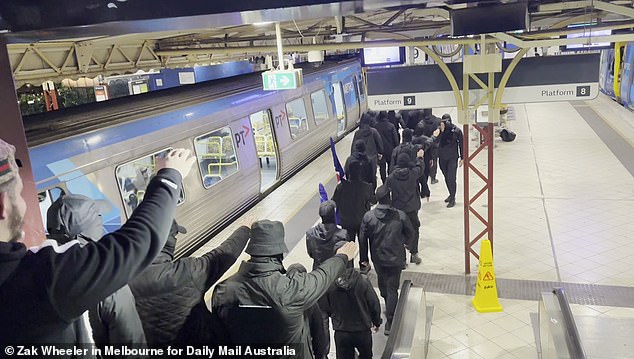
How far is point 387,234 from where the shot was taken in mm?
5492

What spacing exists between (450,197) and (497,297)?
3577 mm

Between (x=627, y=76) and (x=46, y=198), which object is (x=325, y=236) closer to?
(x=46, y=198)

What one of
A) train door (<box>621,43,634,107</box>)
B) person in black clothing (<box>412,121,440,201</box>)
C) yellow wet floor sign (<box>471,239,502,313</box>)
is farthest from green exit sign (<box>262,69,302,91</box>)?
train door (<box>621,43,634,107</box>)

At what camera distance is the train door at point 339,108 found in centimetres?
1566

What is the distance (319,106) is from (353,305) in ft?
32.6

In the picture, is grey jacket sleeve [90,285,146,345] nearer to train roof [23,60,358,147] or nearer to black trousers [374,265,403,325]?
train roof [23,60,358,147]

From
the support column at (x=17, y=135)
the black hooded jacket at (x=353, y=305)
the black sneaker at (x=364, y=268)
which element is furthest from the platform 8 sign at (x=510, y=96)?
the support column at (x=17, y=135)

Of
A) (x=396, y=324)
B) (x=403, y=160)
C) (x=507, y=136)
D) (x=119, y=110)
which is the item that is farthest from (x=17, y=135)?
(x=507, y=136)

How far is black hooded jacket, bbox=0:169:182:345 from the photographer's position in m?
1.68

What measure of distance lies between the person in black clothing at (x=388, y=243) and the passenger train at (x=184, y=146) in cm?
273

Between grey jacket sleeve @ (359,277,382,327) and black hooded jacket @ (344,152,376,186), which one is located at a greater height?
black hooded jacket @ (344,152,376,186)

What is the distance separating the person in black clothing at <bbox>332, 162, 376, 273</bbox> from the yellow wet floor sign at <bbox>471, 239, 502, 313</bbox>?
4.66 feet

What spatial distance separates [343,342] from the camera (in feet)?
14.5

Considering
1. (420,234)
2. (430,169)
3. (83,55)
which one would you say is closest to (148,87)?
(83,55)
